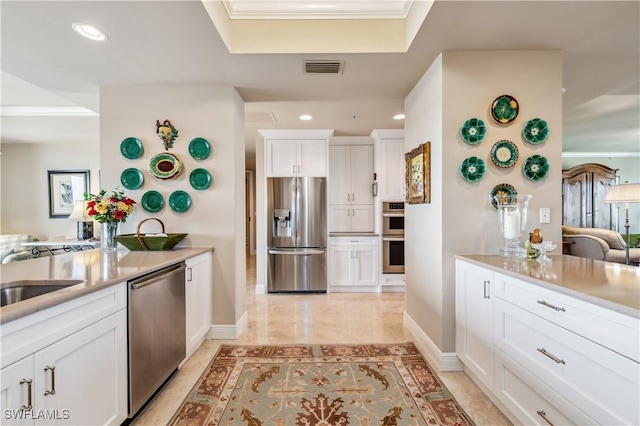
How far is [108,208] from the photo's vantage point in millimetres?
2523

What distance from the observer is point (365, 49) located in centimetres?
227

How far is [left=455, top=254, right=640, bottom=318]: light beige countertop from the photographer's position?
1.10 metres

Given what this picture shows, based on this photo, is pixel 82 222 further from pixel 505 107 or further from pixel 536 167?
pixel 536 167

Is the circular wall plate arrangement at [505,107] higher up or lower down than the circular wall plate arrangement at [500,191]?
higher up

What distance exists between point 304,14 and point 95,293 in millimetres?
2233

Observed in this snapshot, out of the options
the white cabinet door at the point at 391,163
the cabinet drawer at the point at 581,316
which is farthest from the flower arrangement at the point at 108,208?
the white cabinet door at the point at 391,163

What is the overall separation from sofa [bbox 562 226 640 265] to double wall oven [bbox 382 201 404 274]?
2569mm

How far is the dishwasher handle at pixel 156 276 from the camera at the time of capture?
1685 millimetres

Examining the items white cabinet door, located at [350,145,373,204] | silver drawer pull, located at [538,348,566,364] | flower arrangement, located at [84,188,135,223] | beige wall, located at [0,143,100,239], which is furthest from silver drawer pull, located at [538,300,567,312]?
beige wall, located at [0,143,100,239]

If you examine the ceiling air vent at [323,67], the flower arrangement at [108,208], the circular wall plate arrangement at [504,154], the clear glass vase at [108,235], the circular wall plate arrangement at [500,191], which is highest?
the ceiling air vent at [323,67]

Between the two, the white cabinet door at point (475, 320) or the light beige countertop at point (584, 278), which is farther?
the white cabinet door at point (475, 320)

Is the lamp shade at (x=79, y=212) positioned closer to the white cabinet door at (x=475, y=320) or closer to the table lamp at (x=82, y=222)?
the table lamp at (x=82, y=222)

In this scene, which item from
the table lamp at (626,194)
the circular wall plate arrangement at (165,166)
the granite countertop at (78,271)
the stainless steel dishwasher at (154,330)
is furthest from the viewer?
the table lamp at (626,194)

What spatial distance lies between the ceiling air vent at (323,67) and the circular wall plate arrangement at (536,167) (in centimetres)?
164
